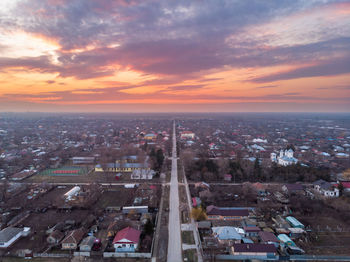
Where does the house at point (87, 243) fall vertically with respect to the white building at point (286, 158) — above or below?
below

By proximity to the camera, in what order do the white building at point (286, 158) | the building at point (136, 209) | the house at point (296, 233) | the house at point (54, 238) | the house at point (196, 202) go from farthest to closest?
the white building at point (286, 158), the house at point (196, 202), the building at point (136, 209), the house at point (296, 233), the house at point (54, 238)

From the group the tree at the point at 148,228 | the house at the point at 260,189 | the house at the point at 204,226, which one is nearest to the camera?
the tree at the point at 148,228

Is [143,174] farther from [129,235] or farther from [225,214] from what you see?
[129,235]

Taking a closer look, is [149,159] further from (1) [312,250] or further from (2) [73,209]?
(1) [312,250]

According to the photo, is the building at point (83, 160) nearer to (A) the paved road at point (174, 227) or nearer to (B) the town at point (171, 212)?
(B) the town at point (171, 212)

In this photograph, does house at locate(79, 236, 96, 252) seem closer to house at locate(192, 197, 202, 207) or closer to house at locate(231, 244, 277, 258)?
house at locate(192, 197, 202, 207)

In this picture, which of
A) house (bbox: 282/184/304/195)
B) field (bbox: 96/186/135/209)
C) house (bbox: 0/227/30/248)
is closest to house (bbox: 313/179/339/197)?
house (bbox: 282/184/304/195)

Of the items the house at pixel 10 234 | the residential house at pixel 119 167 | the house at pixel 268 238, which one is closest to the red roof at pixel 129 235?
the house at pixel 10 234
